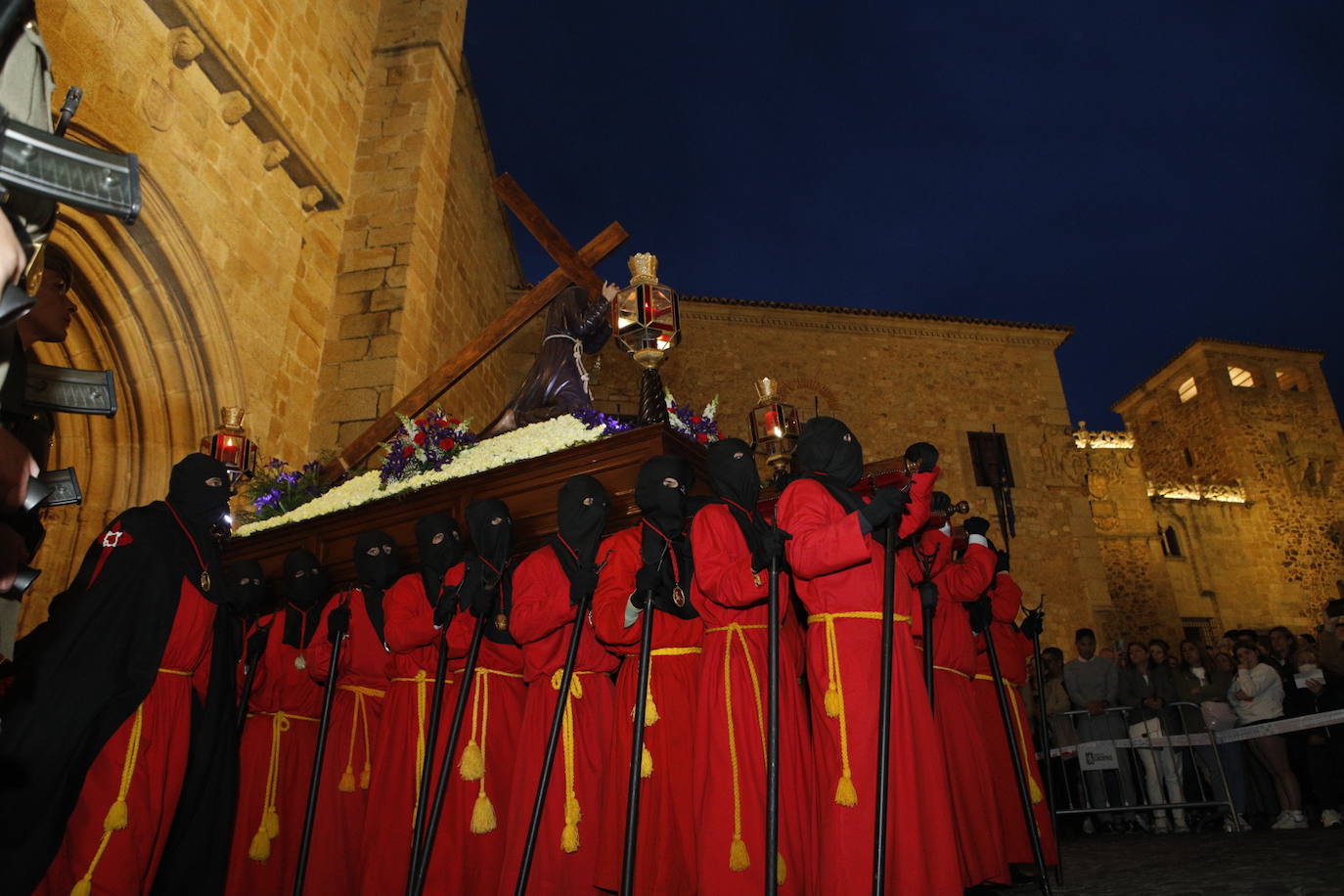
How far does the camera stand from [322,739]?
4289 mm

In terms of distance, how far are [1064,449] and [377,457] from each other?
47.1 feet

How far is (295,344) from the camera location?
8492 millimetres

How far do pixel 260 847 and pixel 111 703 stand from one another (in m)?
1.29

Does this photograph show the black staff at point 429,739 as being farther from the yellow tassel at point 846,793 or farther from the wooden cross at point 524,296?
the wooden cross at point 524,296

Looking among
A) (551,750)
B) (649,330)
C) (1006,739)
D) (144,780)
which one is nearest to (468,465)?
(649,330)

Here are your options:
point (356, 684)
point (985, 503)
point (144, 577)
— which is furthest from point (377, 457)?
point (985, 503)

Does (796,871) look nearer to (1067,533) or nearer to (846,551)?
(846,551)

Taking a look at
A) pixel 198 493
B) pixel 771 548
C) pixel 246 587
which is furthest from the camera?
pixel 246 587

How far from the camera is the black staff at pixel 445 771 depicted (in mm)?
3455

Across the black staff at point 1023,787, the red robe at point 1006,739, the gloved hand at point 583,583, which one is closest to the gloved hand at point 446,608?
the gloved hand at point 583,583

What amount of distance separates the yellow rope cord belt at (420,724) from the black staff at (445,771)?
230 mm

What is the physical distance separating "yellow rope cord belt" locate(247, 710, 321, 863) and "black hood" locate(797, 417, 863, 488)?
3327 millimetres

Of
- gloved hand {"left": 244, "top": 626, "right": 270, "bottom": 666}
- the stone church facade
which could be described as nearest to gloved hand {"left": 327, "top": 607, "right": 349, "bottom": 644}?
gloved hand {"left": 244, "top": 626, "right": 270, "bottom": 666}

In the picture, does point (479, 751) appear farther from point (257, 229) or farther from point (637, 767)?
point (257, 229)
